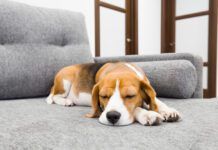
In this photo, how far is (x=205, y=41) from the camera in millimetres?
3822

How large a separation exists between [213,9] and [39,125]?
354 cm

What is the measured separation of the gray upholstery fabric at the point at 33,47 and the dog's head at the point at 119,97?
1.67ft

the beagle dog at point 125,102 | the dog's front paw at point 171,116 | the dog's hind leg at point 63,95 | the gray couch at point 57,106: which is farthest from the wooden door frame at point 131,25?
the dog's front paw at point 171,116

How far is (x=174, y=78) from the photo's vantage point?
1314mm

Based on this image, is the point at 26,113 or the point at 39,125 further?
the point at 26,113

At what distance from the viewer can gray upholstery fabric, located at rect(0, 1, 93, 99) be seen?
52.7 inches

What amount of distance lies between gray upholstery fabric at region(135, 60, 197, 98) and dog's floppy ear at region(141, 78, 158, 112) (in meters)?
0.34

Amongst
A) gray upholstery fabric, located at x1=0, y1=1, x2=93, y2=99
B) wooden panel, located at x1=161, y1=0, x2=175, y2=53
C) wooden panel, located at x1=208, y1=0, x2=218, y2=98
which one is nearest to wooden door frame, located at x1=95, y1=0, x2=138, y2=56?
wooden panel, located at x1=161, y1=0, x2=175, y2=53

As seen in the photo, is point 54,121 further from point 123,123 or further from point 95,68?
point 95,68

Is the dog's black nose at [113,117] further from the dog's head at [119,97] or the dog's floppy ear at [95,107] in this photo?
the dog's floppy ear at [95,107]

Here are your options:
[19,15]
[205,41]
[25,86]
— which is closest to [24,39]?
[19,15]

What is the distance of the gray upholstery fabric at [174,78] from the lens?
1313mm

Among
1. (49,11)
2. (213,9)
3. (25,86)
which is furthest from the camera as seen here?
(213,9)

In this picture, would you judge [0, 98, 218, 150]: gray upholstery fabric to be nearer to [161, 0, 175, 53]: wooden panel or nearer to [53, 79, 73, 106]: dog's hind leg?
[53, 79, 73, 106]: dog's hind leg
